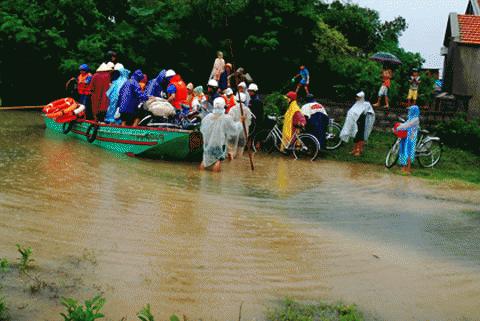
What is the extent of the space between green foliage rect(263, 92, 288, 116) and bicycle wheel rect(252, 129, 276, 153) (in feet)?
5.55

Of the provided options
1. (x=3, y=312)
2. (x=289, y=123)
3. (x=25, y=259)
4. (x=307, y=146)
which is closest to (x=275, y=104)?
(x=289, y=123)

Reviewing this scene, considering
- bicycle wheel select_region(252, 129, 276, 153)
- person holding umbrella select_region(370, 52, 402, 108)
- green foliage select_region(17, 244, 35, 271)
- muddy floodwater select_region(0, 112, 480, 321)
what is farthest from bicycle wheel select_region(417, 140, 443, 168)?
green foliage select_region(17, 244, 35, 271)

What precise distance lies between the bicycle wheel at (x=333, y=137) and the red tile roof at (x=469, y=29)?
7.38 metres

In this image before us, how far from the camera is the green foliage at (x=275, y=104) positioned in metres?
17.8

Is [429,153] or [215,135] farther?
[429,153]

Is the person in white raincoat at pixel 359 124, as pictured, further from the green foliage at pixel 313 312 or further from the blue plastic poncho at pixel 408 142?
the green foliage at pixel 313 312

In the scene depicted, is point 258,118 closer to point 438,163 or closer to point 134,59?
point 438,163

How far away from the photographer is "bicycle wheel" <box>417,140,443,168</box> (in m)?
14.9

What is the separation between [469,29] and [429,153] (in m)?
9.39

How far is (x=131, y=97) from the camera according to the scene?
552 inches

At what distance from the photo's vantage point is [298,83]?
20.3m

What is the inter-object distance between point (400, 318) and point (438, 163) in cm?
1069

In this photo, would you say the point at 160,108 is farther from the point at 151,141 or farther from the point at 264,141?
the point at 264,141

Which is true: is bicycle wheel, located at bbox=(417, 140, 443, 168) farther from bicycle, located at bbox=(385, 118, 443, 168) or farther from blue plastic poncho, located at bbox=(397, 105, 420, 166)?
blue plastic poncho, located at bbox=(397, 105, 420, 166)
